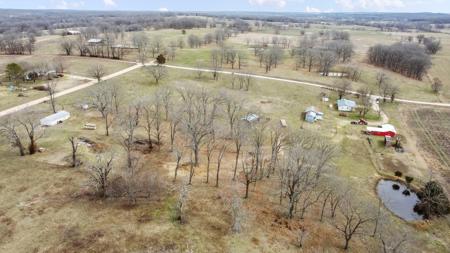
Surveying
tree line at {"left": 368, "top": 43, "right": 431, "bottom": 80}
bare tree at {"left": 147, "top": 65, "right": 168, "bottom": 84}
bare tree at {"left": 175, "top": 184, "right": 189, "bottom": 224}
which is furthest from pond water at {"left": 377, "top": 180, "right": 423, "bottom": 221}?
tree line at {"left": 368, "top": 43, "right": 431, "bottom": 80}

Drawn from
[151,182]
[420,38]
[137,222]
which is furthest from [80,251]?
[420,38]

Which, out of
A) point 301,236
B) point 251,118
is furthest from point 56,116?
point 301,236

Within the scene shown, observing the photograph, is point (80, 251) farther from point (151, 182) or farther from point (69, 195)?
point (151, 182)

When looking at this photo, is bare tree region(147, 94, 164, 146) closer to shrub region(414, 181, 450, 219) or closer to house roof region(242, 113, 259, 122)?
house roof region(242, 113, 259, 122)

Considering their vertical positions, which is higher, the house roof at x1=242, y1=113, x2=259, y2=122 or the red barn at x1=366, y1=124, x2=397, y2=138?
the house roof at x1=242, y1=113, x2=259, y2=122

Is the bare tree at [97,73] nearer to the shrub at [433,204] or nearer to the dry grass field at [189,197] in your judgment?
the dry grass field at [189,197]

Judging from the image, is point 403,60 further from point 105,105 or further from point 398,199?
point 105,105

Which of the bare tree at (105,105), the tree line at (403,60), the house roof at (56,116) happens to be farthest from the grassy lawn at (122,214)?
the tree line at (403,60)
